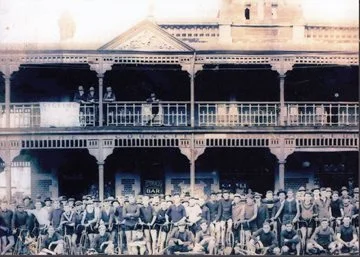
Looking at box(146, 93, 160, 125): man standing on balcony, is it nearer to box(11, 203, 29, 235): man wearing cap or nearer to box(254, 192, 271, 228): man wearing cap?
box(254, 192, 271, 228): man wearing cap

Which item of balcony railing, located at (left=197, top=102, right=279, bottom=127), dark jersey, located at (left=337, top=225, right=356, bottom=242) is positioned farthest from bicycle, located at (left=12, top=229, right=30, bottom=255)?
dark jersey, located at (left=337, top=225, right=356, bottom=242)

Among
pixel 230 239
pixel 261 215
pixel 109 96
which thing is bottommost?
pixel 230 239

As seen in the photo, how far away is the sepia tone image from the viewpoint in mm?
16062

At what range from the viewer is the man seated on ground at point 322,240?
616 inches

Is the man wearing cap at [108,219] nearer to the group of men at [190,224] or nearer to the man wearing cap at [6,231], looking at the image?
the group of men at [190,224]

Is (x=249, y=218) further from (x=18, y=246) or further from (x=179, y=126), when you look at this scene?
(x=18, y=246)

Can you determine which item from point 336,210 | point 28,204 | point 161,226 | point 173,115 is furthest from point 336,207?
point 28,204

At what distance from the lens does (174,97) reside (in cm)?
1909

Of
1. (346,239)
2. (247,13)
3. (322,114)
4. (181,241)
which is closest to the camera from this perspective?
(346,239)

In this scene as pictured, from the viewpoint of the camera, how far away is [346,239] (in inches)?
615

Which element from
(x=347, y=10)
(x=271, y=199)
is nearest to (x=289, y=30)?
(x=347, y=10)

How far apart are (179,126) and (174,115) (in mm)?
611

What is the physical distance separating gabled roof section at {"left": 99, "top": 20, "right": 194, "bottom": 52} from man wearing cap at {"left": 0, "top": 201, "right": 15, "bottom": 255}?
483cm

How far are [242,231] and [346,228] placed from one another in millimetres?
2378
